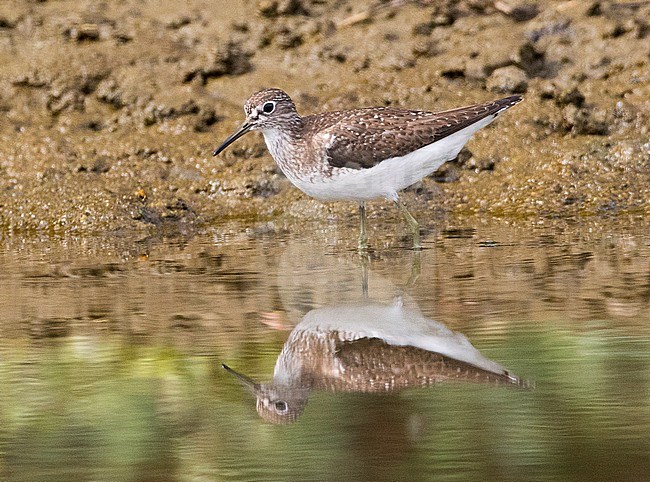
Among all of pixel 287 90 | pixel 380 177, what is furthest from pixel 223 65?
pixel 380 177

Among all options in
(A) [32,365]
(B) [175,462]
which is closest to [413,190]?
(A) [32,365]

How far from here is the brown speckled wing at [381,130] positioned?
346 inches

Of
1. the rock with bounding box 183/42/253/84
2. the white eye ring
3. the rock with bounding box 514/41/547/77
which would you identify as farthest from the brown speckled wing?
the rock with bounding box 183/42/253/84

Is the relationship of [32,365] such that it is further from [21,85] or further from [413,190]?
[21,85]

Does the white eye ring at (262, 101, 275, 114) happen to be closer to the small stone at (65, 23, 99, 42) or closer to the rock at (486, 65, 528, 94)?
the rock at (486, 65, 528, 94)

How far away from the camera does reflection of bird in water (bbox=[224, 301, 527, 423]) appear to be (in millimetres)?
4945

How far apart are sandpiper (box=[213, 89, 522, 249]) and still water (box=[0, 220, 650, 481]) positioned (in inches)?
19.4

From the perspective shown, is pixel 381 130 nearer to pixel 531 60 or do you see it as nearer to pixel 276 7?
pixel 531 60

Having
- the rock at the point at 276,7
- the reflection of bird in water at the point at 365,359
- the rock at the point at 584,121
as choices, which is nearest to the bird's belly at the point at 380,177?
the rock at the point at 584,121

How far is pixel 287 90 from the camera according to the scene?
38.1ft

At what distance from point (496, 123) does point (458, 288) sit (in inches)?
176

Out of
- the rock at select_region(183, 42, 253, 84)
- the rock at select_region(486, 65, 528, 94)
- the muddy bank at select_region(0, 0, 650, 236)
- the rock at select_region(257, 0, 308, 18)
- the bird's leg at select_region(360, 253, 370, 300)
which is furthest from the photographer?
the rock at select_region(257, 0, 308, 18)

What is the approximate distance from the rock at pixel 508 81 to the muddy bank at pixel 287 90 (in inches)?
0.5

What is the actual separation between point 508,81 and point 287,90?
7.13 ft
